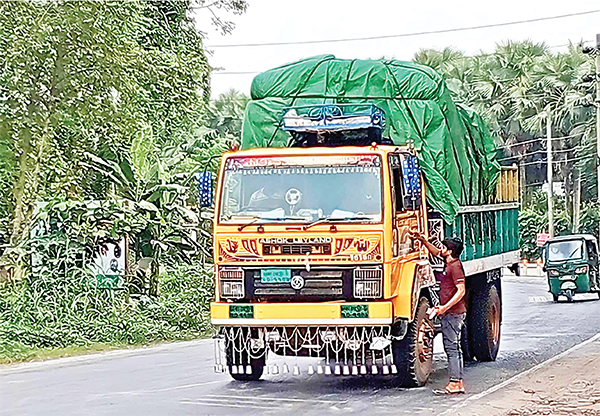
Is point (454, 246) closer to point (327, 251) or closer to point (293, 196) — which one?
point (327, 251)

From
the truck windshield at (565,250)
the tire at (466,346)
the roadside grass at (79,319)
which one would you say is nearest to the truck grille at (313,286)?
the tire at (466,346)

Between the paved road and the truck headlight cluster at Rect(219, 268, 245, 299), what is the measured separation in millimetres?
1184

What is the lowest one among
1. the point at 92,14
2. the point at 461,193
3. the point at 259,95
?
the point at 461,193

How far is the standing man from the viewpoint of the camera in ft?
41.5

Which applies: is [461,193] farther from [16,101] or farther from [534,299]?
[534,299]

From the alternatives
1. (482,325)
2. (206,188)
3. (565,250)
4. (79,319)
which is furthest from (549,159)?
(206,188)

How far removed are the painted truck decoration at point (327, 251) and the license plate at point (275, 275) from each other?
0.01 meters

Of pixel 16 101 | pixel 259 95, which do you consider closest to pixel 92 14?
pixel 16 101

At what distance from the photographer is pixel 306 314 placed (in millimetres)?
12375

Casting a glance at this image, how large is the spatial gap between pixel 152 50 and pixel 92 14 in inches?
148

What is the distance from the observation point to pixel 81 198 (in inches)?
871

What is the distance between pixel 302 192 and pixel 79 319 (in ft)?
27.7

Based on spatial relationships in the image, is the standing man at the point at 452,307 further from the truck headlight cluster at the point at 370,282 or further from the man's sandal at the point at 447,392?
the truck headlight cluster at the point at 370,282

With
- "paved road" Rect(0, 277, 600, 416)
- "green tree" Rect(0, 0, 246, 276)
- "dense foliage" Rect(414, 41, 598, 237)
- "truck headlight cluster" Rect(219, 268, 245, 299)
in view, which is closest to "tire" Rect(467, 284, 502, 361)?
"paved road" Rect(0, 277, 600, 416)
